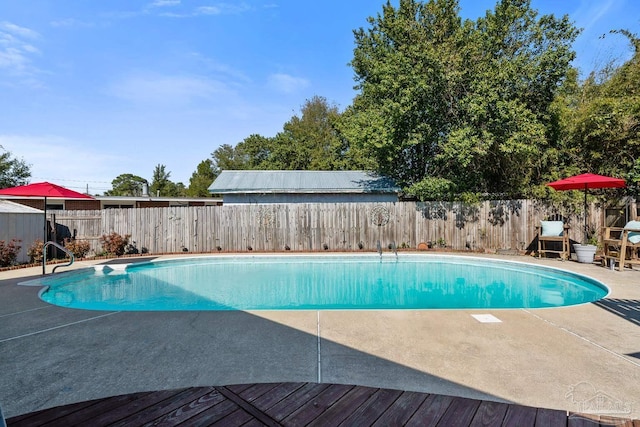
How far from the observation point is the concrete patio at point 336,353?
2.23m

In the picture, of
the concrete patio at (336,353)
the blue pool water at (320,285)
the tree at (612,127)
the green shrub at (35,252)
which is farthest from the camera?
the tree at (612,127)

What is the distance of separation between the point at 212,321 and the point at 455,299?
4.46m

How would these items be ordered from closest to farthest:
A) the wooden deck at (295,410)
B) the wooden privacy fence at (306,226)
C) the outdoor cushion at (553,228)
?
1. the wooden deck at (295,410)
2. the outdoor cushion at (553,228)
3. the wooden privacy fence at (306,226)

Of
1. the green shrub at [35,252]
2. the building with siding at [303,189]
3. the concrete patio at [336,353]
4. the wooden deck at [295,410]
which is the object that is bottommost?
the concrete patio at [336,353]

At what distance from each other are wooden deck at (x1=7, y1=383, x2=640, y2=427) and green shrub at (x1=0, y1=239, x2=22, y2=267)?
8.54 meters

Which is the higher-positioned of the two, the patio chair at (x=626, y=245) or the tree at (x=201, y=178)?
the tree at (x=201, y=178)

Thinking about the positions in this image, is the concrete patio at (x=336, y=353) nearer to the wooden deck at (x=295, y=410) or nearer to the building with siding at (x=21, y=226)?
the wooden deck at (x=295, y=410)

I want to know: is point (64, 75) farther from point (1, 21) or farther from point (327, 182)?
point (327, 182)

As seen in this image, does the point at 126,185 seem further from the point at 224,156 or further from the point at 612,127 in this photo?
the point at 612,127

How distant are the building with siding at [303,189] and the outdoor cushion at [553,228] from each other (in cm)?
554

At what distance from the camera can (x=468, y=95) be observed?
1025 centimetres

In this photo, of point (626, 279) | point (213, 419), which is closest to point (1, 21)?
point (213, 419)

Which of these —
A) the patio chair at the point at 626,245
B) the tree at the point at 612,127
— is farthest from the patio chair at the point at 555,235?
the tree at the point at 612,127

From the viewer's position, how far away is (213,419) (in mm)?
1767
